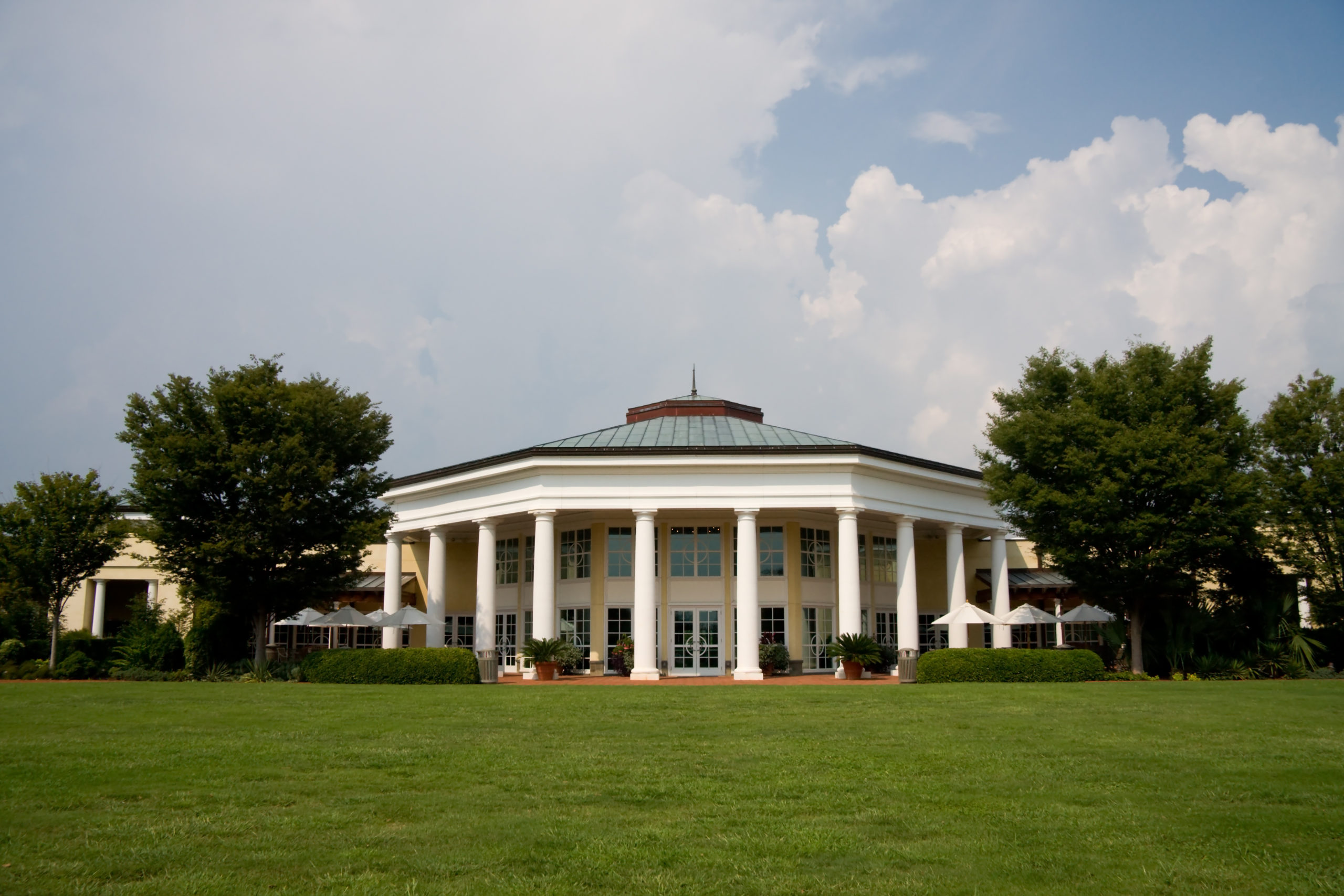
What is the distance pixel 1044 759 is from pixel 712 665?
23.3 metres

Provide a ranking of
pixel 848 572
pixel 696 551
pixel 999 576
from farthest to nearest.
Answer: pixel 999 576
pixel 696 551
pixel 848 572

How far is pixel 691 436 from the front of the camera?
121 ft

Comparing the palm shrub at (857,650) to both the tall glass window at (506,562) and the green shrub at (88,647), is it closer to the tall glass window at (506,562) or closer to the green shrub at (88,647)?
the tall glass window at (506,562)

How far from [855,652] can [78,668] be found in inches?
937

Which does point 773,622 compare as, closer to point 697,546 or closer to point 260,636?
point 697,546

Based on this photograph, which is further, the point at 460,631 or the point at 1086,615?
the point at 460,631

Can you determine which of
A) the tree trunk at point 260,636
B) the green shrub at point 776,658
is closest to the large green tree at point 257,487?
the tree trunk at point 260,636

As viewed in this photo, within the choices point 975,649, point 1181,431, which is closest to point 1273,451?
point 1181,431

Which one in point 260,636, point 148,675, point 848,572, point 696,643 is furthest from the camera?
point 696,643

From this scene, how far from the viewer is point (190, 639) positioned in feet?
99.2

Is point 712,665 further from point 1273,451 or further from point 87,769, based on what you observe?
point 87,769

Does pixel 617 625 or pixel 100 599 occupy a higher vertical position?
pixel 100 599

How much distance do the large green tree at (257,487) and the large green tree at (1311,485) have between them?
26852mm

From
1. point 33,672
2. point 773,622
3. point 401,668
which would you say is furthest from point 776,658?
point 33,672
